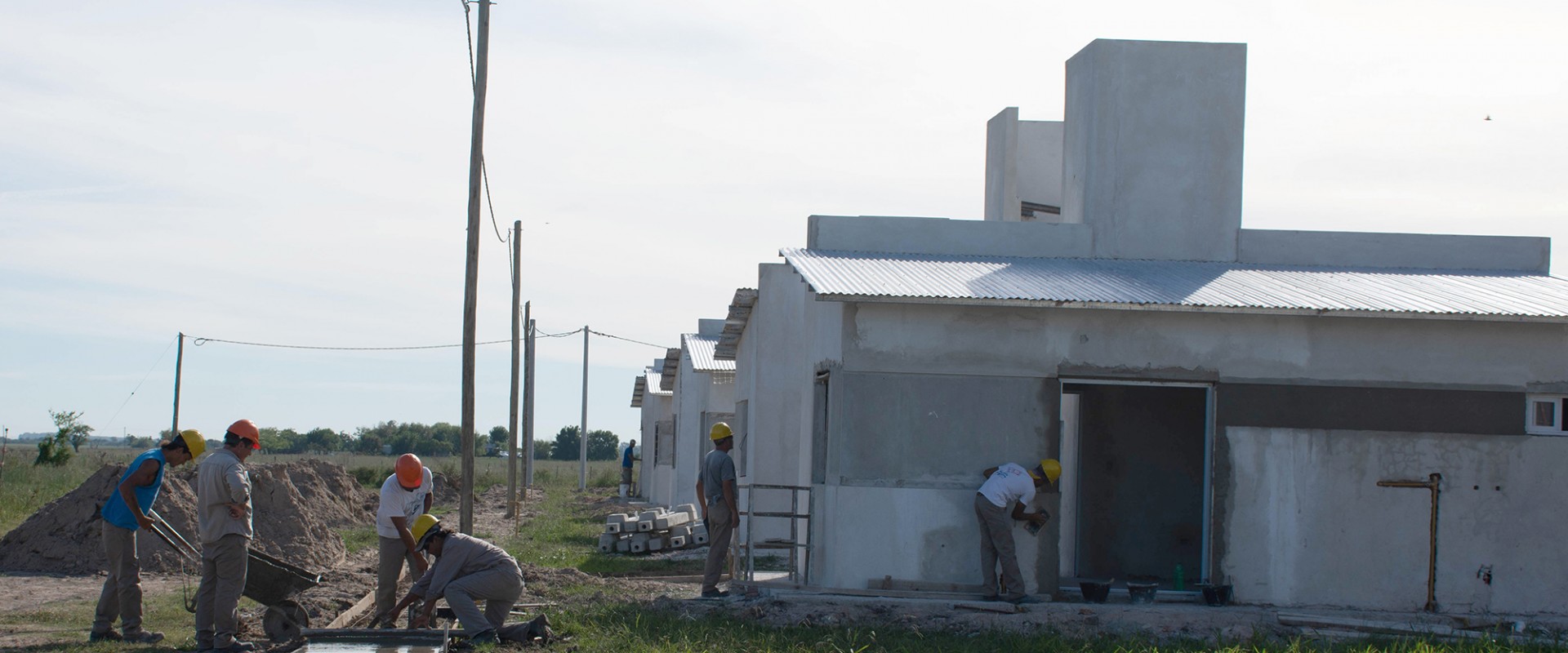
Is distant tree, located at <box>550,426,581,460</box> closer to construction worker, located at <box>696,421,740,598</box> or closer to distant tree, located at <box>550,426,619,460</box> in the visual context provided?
distant tree, located at <box>550,426,619,460</box>

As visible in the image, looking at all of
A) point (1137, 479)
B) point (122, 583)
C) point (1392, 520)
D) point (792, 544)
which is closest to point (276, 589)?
point (122, 583)

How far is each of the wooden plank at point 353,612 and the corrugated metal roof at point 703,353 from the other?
13.5 metres

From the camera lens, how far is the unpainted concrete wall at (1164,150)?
16844mm

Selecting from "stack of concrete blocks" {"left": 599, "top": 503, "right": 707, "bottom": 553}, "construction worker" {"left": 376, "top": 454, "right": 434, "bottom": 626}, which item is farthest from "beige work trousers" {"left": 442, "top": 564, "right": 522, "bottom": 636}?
"stack of concrete blocks" {"left": 599, "top": 503, "right": 707, "bottom": 553}

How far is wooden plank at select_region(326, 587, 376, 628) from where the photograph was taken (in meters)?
11.8

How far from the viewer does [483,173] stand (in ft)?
52.2

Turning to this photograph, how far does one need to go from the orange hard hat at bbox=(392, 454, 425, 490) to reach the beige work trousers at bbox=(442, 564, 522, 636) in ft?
4.71

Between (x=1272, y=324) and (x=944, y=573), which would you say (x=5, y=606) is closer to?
(x=944, y=573)

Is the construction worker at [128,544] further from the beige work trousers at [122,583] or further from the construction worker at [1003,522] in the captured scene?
the construction worker at [1003,522]

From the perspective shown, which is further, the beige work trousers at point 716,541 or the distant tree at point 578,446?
the distant tree at point 578,446

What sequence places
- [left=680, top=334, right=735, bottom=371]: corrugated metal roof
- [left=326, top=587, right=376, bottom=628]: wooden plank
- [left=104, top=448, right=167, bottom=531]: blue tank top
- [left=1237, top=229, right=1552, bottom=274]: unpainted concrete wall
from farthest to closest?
1. [left=680, top=334, right=735, bottom=371]: corrugated metal roof
2. [left=1237, top=229, right=1552, bottom=274]: unpainted concrete wall
3. [left=326, top=587, right=376, bottom=628]: wooden plank
4. [left=104, top=448, right=167, bottom=531]: blue tank top

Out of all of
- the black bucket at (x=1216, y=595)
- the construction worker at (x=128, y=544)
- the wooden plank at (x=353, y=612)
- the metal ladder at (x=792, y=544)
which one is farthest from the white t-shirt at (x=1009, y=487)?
the construction worker at (x=128, y=544)

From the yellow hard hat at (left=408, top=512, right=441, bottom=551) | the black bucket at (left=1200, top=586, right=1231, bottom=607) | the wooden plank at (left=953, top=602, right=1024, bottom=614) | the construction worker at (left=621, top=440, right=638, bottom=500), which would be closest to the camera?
the yellow hard hat at (left=408, top=512, right=441, bottom=551)

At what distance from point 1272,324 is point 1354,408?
1157 millimetres
